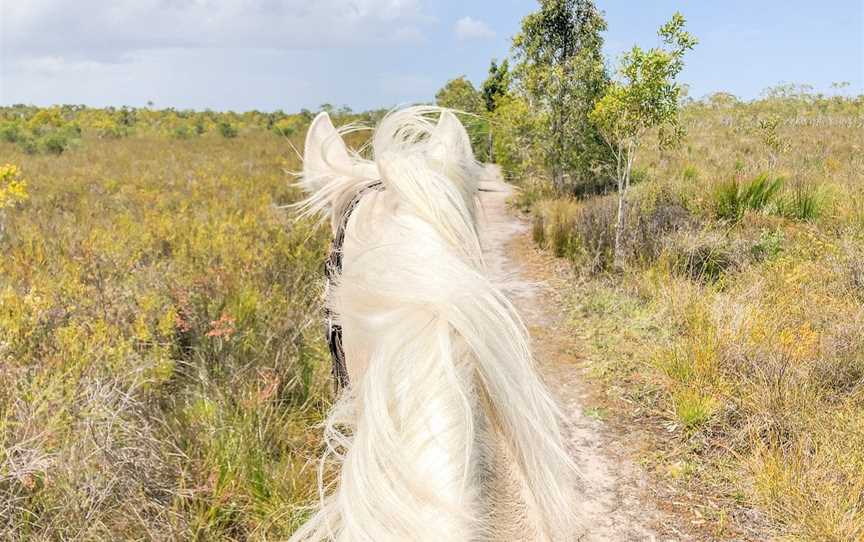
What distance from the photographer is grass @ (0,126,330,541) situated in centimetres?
186

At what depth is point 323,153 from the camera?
2.15 metres

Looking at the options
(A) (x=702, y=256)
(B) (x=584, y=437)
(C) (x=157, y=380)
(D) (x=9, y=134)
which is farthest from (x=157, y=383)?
(D) (x=9, y=134)

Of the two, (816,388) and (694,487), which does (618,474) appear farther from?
(816,388)

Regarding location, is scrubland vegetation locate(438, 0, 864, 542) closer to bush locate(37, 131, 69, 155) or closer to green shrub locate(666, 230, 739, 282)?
green shrub locate(666, 230, 739, 282)

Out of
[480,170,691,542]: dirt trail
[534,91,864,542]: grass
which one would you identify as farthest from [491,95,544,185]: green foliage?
[480,170,691,542]: dirt trail

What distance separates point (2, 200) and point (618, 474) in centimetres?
511

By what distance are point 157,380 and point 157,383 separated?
16 centimetres

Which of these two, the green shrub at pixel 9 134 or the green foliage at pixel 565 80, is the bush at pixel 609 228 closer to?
the green foliage at pixel 565 80

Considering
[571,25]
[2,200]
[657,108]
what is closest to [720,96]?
[571,25]

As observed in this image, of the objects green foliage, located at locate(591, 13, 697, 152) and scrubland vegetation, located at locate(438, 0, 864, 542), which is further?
green foliage, located at locate(591, 13, 697, 152)

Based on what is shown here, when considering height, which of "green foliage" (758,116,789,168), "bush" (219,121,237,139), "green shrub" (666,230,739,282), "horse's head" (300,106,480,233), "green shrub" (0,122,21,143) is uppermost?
"bush" (219,121,237,139)

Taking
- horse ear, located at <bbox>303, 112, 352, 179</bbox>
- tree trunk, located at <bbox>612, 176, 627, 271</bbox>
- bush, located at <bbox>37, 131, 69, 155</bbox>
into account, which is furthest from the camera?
bush, located at <bbox>37, 131, 69, 155</bbox>

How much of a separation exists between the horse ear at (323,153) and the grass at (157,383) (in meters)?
1.14

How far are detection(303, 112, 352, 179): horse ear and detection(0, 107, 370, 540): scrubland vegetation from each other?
0.29 meters
